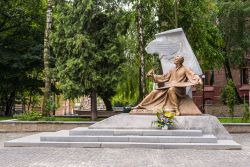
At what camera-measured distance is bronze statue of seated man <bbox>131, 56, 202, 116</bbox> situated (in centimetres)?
1681

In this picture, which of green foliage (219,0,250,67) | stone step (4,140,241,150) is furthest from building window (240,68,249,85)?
stone step (4,140,241,150)

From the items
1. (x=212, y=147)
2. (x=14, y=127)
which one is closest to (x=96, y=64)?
(x=14, y=127)

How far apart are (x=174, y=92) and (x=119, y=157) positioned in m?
5.65

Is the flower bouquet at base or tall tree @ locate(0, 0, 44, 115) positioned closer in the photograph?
the flower bouquet at base

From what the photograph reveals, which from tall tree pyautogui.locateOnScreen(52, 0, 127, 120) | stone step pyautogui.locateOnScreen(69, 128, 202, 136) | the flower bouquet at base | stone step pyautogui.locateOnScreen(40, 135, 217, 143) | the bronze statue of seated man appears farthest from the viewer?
tall tree pyautogui.locateOnScreen(52, 0, 127, 120)

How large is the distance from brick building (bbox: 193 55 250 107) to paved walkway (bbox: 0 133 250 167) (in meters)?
31.6

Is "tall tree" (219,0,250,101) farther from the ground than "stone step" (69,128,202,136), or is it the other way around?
"tall tree" (219,0,250,101)

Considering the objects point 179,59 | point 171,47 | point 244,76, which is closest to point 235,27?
point 244,76

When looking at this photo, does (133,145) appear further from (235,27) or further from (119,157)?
(235,27)

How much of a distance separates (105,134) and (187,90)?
4.59 meters

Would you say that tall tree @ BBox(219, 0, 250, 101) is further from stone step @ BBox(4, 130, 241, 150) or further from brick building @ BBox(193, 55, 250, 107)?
stone step @ BBox(4, 130, 241, 150)

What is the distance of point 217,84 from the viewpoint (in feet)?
153

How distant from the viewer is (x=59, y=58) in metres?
25.0

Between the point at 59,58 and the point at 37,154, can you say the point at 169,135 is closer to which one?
the point at 37,154
